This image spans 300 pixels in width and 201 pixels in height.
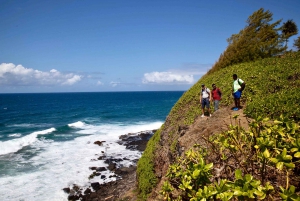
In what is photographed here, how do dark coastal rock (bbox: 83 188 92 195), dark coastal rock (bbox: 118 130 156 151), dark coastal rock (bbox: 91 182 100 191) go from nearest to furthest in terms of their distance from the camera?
dark coastal rock (bbox: 83 188 92 195)
dark coastal rock (bbox: 91 182 100 191)
dark coastal rock (bbox: 118 130 156 151)

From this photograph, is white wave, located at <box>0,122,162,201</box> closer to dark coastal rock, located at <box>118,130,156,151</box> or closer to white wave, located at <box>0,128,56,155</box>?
dark coastal rock, located at <box>118,130,156,151</box>

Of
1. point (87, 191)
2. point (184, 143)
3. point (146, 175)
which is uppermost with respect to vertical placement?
point (184, 143)

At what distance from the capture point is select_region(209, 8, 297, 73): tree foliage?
70.2ft

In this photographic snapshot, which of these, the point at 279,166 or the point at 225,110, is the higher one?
the point at 279,166

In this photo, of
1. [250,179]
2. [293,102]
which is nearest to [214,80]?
[293,102]

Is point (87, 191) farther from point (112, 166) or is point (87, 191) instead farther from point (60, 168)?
point (60, 168)

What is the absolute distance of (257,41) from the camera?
21.8 meters

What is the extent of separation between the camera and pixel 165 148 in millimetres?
14445

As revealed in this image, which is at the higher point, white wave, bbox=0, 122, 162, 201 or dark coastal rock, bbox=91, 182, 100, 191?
white wave, bbox=0, 122, 162, 201

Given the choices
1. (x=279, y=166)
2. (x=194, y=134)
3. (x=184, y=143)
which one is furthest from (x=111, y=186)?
(x=279, y=166)

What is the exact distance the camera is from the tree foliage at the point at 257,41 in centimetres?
2141

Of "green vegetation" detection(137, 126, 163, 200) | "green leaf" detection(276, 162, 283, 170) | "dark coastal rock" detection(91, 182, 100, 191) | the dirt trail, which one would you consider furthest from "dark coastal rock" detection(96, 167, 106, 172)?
"green leaf" detection(276, 162, 283, 170)

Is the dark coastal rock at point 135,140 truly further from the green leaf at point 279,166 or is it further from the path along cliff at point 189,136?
the green leaf at point 279,166

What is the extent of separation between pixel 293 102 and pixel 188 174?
862 centimetres
